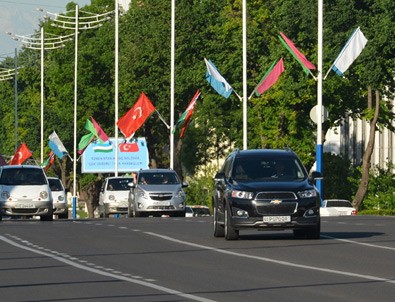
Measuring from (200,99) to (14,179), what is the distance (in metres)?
49.1

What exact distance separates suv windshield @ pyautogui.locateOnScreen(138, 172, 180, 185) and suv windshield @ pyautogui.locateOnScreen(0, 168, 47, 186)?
6.09 metres

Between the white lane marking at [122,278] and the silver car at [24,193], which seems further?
the silver car at [24,193]

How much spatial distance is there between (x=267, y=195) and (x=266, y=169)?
1.29m

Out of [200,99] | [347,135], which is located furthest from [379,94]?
[347,135]

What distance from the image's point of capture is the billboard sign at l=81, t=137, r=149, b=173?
4006 inches

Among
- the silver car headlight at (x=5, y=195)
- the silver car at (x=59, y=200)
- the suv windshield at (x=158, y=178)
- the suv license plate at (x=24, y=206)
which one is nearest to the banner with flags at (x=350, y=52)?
the suv windshield at (x=158, y=178)

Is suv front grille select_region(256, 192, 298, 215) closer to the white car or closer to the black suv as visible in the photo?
the black suv

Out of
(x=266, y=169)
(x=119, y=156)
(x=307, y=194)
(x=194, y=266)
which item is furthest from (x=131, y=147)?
(x=194, y=266)

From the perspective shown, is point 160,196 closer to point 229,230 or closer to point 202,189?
point 229,230

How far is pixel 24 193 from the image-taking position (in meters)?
50.2

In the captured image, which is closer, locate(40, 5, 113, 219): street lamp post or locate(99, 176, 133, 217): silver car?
locate(99, 176, 133, 217): silver car

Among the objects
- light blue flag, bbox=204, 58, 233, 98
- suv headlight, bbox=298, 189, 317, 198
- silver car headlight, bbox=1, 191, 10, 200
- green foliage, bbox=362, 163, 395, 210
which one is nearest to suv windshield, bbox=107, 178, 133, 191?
light blue flag, bbox=204, 58, 233, 98

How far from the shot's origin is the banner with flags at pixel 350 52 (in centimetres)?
5984

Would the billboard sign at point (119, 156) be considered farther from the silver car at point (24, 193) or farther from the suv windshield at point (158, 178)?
the silver car at point (24, 193)
